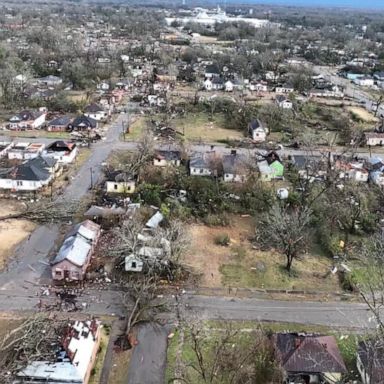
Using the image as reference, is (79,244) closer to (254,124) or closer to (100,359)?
(100,359)

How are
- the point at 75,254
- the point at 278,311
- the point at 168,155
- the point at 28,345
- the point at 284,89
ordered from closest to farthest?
the point at 28,345 < the point at 278,311 < the point at 75,254 < the point at 168,155 < the point at 284,89

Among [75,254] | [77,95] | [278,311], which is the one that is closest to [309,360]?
[278,311]

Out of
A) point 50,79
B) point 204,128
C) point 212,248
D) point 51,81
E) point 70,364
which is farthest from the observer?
point 50,79

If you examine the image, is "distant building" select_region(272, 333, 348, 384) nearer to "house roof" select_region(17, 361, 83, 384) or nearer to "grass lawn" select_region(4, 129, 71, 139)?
"house roof" select_region(17, 361, 83, 384)

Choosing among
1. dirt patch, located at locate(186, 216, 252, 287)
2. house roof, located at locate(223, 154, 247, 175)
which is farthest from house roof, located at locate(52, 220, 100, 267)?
house roof, located at locate(223, 154, 247, 175)

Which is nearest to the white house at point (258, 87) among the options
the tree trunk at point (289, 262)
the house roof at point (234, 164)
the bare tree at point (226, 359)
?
the house roof at point (234, 164)

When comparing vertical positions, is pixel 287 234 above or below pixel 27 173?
above

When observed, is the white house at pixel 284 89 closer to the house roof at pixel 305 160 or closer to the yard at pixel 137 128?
the yard at pixel 137 128
